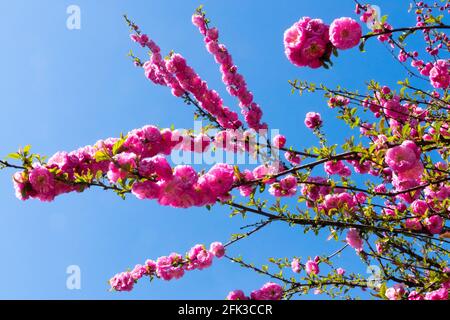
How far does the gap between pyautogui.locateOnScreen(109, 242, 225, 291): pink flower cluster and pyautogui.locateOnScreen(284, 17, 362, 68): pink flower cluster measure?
105 inches

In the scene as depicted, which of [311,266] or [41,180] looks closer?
[41,180]

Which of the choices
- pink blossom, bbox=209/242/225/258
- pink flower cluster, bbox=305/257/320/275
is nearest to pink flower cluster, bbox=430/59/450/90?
pink flower cluster, bbox=305/257/320/275

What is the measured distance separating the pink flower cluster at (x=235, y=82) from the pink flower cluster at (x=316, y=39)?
3.79 meters

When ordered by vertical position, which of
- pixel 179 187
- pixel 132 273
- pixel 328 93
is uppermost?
pixel 328 93

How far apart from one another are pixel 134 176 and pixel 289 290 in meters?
2.88

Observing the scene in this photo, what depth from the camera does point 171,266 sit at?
15.5 ft

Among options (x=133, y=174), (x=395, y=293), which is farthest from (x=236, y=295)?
(x=133, y=174)

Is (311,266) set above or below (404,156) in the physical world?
below

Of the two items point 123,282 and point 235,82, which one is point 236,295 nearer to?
point 123,282

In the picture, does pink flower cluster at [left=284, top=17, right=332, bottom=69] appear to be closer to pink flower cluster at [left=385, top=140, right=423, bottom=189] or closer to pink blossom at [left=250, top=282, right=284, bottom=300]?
pink flower cluster at [left=385, top=140, right=423, bottom=189]

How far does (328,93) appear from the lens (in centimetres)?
537

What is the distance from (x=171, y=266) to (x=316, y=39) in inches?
130
